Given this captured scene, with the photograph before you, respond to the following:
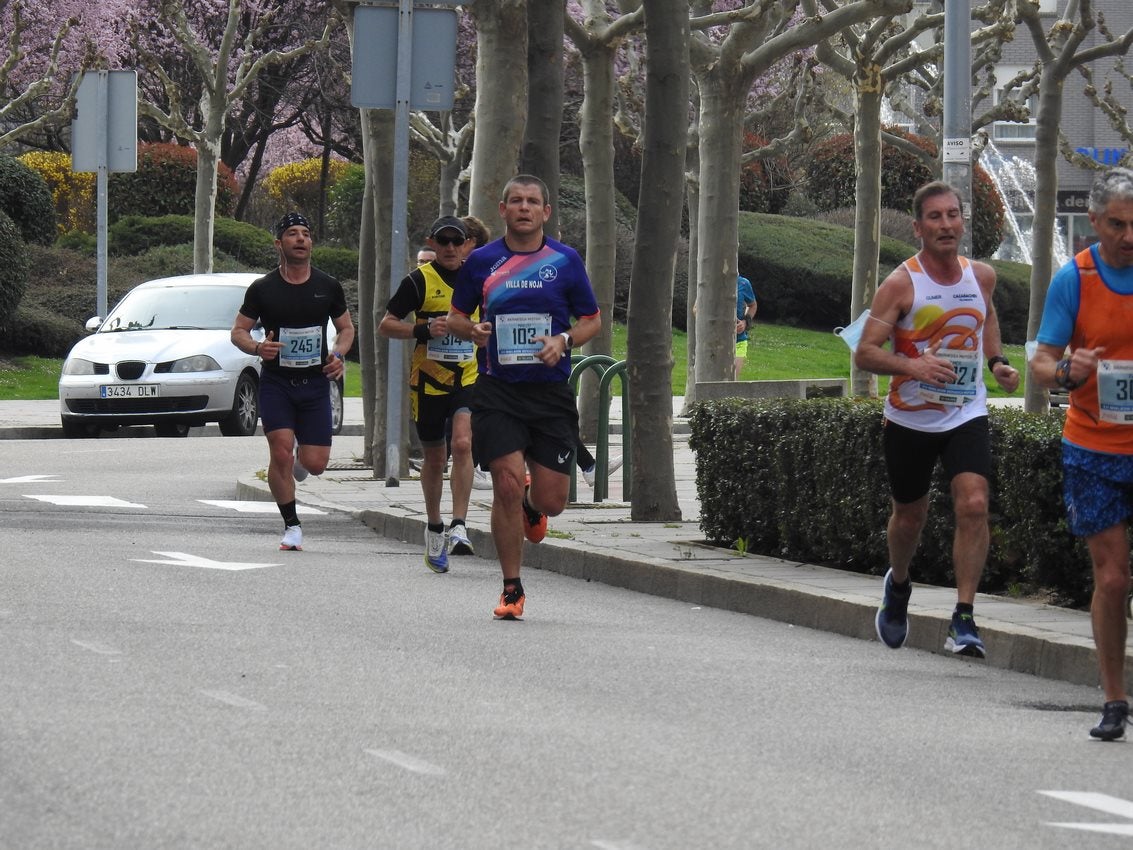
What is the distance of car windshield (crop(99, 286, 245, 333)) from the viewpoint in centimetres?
2394

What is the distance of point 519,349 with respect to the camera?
976cm

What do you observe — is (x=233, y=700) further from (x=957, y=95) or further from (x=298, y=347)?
(x=957, y=95)

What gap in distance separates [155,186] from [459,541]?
3302 cm

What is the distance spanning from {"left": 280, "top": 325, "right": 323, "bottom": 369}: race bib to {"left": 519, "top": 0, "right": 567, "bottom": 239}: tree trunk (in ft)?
9.58

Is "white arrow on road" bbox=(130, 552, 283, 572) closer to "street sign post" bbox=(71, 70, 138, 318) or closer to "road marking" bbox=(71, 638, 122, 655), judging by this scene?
"road marking" bbox=(71, 638, 122, 655)

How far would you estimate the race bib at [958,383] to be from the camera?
8.62 meters

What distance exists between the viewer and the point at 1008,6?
28641 millimetres

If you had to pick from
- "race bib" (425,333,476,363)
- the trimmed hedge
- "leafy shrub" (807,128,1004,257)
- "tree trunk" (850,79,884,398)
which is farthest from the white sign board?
"leafy shrub" (807,128,1004,257)

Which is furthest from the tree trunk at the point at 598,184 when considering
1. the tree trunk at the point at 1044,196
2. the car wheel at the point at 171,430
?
the car wheel at the point at 171,430

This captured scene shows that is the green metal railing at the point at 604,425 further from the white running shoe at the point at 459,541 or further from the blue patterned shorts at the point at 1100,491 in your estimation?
the blue patterned shorts at the point at 1100,491

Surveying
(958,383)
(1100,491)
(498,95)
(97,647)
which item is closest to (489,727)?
(1100,491)

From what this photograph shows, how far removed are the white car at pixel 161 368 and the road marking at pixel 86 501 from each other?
7134 millimetres

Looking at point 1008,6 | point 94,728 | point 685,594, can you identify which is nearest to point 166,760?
point 94,728

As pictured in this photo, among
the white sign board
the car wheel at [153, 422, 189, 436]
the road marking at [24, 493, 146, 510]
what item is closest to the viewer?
the white sign board
